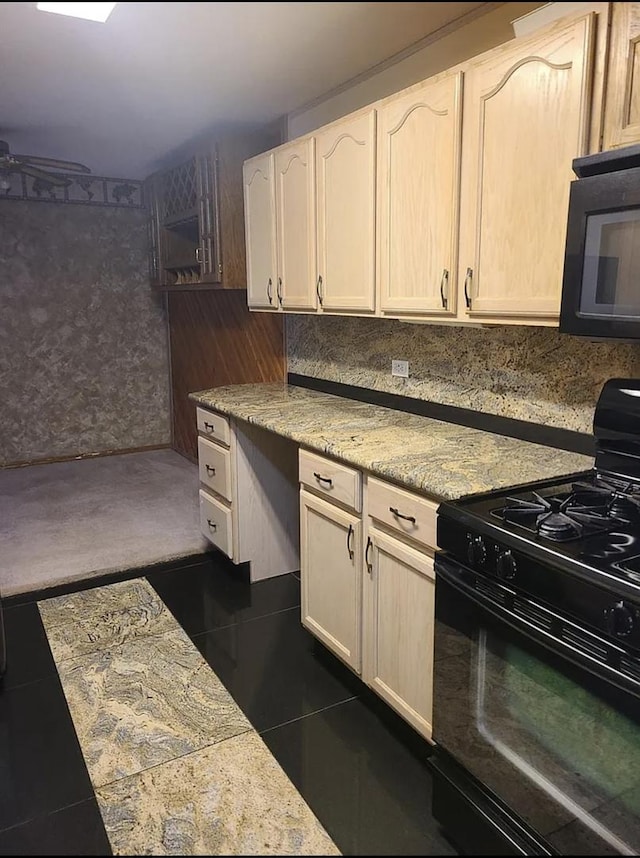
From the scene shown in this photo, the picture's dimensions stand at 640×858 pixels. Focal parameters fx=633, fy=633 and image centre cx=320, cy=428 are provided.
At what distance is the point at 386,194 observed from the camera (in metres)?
2.19

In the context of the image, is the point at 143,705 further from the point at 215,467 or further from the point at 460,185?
the point at 460,185

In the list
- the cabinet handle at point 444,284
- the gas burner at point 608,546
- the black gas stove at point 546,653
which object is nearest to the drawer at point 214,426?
the cabinet handle at point 444,284

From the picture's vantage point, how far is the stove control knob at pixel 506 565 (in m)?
1.33

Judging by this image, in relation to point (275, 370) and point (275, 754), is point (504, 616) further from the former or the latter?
point (275, 370)

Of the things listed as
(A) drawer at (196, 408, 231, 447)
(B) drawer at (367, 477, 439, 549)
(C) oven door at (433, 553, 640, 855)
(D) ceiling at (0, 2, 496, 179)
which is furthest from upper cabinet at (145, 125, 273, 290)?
(C) oven door at (433, 553, 640, 855)

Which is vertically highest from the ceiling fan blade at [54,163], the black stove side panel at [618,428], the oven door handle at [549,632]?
the ceiling fan blade at [54,163]

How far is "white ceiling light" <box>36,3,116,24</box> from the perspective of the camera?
16.7 inches

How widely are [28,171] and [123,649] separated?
8.63ft

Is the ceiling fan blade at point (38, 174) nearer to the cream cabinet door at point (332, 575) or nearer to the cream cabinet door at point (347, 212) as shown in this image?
the cream cabinet door at point (347, 212)

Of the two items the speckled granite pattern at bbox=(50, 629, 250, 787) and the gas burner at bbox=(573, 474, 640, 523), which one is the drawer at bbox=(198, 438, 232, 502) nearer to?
the speckled granite pattern at bbox=(50, 629, 250, 787)

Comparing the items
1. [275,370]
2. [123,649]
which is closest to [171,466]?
[275,370]

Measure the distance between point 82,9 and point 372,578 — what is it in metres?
1.72

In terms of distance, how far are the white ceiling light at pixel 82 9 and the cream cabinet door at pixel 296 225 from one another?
2.24 metres

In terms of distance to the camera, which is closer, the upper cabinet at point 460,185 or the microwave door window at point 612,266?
the microwave door window at point 612,266
